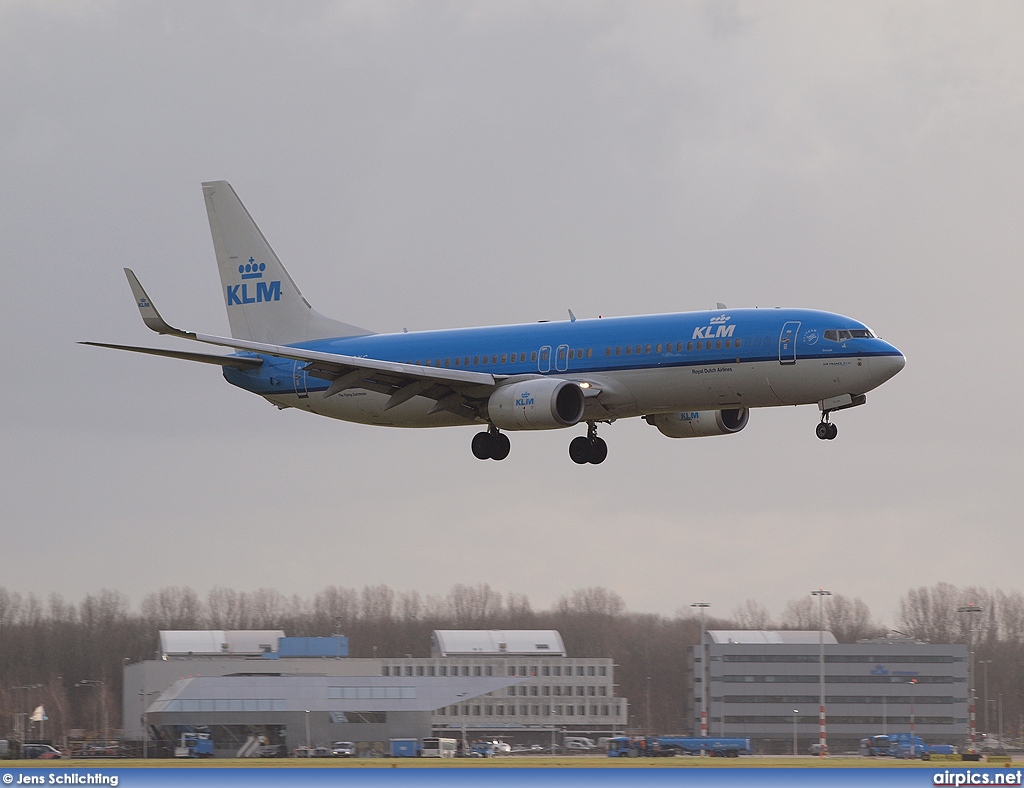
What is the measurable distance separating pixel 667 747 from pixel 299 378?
32.6 metres

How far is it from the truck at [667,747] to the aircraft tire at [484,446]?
26202 mm

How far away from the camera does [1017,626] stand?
14088 centimetres

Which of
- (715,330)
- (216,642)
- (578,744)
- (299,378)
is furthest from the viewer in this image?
(216,642)

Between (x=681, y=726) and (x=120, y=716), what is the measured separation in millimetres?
43416

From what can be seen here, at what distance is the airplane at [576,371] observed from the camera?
58438 millimetres

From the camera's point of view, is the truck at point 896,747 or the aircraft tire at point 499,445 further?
the truck at point 896,747

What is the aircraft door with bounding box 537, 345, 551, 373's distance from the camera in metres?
63.8

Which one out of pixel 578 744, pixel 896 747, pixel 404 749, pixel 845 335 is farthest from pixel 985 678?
pixel 845 335

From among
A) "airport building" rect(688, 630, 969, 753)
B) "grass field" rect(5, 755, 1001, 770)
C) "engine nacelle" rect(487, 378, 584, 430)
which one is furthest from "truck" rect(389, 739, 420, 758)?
"airport building" rect(688, 630, 969, 753)

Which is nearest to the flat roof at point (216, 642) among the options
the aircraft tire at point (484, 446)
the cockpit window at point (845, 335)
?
the aircraft tire at point (484, 446)

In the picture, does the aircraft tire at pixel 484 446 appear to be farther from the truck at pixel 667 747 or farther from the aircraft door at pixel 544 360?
the truck at pixel 667 747

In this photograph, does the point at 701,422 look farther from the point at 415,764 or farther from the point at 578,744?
the point at 578,744

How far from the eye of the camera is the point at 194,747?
8344 cm

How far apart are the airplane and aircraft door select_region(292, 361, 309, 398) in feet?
0.21
